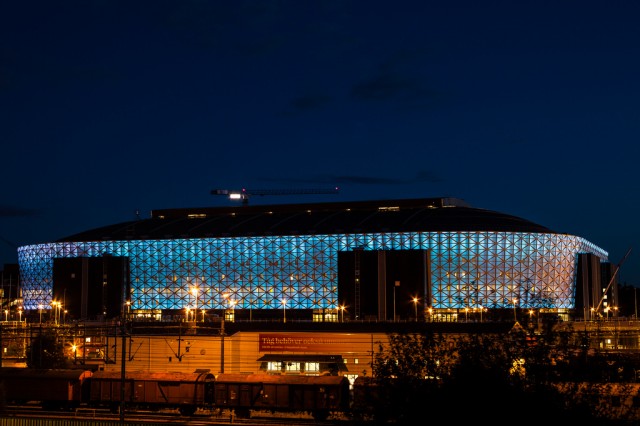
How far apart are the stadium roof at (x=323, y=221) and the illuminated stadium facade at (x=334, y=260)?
23 cm

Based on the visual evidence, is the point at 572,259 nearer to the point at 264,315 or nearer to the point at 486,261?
the point at 486,261

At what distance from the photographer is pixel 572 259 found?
153 m

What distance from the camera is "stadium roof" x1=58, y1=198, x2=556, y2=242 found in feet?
474

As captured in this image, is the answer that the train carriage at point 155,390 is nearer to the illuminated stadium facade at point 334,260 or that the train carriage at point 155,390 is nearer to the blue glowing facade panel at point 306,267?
the illuminated stadium facade at point 334,260

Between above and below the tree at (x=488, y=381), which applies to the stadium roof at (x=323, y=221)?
above

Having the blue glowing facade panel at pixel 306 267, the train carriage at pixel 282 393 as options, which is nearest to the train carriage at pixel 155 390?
the train carriage at pixel 282 393

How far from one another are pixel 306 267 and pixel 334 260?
5322 mm

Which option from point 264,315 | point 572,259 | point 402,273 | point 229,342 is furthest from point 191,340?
point 572,259

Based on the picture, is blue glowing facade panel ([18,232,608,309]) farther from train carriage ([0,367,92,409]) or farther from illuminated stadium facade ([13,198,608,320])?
train carriage ([0,367,92,409])

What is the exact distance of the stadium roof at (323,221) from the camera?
144 metres

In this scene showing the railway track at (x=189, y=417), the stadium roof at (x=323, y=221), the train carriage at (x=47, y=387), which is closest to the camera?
the railway track at (x=189, y=417)

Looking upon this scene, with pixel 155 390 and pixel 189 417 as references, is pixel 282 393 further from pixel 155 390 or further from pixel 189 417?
pixel 155 390

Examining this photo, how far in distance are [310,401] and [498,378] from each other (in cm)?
2325

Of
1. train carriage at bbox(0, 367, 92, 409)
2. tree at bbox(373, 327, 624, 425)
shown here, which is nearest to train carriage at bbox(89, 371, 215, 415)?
train carriage at bbox(0, 367, 92, 409)
